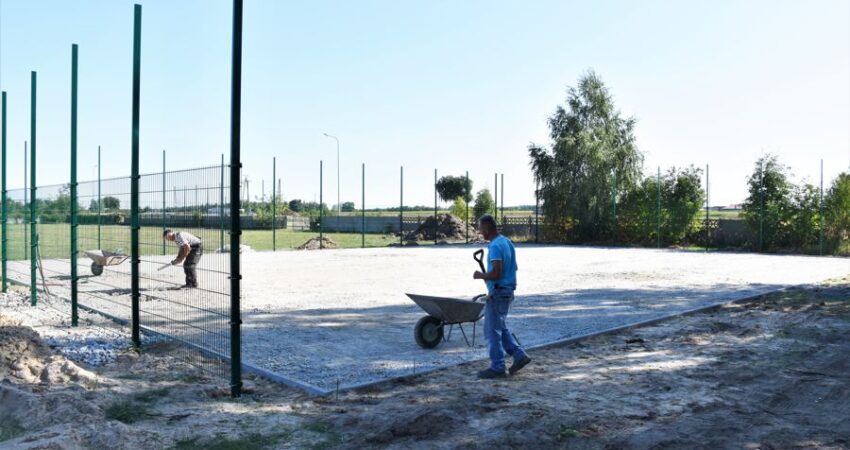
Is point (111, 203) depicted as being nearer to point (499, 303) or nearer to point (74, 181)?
point (74, 181)

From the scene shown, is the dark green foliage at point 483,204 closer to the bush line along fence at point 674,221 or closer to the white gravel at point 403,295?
the bush line along fence at point 674,221

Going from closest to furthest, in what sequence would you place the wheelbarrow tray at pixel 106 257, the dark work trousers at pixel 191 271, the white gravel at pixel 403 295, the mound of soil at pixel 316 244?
1. the dark work trousers at pixel 191 271
2. the white gravel at pixel 403 295
3. the wheelbarrow tray at pixel 106 257
4. the mound of soil at pixel 316 244

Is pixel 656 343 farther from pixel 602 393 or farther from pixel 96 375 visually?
pixel 96 375

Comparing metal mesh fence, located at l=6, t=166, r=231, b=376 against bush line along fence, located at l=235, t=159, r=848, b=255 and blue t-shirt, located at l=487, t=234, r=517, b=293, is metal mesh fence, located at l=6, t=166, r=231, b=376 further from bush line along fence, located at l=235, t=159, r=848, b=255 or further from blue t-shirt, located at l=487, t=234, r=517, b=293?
bush line along fence, located at l=235, t=159, r=848, b=255

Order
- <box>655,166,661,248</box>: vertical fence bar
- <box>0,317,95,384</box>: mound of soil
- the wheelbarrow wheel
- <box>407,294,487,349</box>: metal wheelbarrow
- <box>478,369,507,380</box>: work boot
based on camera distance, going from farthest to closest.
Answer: <box>655,166,661,248</box>: vertical fence bar, the wheelbarrow wheel, <box>407,294,487,349</box>: metal wheelbarrow, <box>478,369,507,380</box>: work boot, <box>0,317,95,384</box>: mound of soil

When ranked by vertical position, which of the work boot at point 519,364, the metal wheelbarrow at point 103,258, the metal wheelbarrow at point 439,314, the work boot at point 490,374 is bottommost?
the work boot at point 490,374

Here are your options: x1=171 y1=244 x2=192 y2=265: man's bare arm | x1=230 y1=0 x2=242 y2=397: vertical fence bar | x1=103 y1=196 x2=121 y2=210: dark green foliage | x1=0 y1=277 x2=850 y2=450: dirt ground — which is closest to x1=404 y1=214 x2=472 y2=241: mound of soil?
x1=103 y1=196 x2=121 y2=210: dark green foliage

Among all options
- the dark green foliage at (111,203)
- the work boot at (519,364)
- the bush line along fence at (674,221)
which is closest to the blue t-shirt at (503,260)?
the work boot at (519,364)

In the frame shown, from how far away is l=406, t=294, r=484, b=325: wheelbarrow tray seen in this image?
7016 mm

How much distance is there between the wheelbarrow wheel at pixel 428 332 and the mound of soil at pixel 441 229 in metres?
25.3

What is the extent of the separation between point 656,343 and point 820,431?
3.12 meters

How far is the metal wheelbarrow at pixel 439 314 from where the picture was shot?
23.1ft

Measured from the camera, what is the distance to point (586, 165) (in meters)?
31.8

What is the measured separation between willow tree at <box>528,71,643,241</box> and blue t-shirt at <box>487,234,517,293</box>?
24.7 meters
